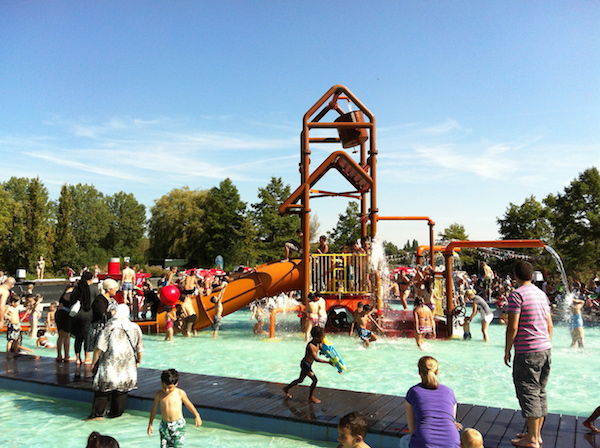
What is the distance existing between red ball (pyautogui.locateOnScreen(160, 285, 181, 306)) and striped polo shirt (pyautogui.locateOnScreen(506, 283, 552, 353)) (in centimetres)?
1093

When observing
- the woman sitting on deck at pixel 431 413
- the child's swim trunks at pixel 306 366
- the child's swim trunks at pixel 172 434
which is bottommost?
the child's swim trunks at pixel 172 434

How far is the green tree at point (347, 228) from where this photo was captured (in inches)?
1751

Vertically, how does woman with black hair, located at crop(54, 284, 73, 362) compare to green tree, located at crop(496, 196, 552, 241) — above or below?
below

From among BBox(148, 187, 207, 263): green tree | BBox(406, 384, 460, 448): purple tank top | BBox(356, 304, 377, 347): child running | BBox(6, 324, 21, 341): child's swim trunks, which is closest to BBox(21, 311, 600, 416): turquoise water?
BBox(356, 304, 377, 347): child running

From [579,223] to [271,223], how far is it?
24.8 metres

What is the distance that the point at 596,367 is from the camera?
10211mm

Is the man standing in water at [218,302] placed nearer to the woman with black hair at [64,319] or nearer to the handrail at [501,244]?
the woman with black hair at [64,319]

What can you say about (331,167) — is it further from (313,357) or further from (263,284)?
(313,357)

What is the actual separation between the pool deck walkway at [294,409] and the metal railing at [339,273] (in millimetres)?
6516

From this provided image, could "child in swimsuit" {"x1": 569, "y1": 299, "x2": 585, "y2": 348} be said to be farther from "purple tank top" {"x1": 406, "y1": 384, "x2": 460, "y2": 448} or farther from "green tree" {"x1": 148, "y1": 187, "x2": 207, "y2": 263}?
"green tree" {"x1": 148, "y1": 187, "x2": 207, "y2": 263}

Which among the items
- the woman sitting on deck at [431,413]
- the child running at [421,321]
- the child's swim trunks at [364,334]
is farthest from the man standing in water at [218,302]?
the woman sitting on deck at [431,413]

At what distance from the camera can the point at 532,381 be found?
466 cm

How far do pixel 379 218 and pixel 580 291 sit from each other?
434 inches

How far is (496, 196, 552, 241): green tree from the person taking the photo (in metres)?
36.7
